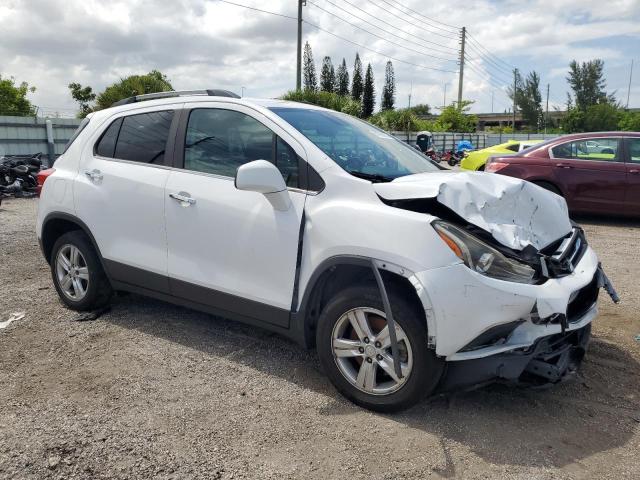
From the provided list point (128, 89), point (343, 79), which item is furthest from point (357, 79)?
point (128, 89)

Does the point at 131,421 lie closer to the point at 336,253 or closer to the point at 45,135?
the point at 336,253

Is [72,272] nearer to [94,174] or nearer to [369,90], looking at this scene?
[94,174]

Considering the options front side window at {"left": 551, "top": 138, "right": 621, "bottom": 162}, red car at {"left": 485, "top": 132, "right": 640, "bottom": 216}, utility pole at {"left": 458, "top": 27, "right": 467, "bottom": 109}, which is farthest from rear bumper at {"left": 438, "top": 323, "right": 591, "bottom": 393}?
utility pole at {"left": 458, "top": 27, "right": 467, "bottom": 109}

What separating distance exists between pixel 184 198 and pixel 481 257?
2.03m

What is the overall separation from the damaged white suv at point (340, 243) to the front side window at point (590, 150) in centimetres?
607

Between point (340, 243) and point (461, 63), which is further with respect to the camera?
point (461, 63)

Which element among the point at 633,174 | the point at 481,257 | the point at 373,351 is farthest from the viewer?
the point at 633,174

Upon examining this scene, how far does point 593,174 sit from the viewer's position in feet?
30.1

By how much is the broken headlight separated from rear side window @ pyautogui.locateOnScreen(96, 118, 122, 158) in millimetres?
2819

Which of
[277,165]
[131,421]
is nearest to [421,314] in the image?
[277,165]

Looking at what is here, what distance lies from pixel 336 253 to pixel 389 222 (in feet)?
1.18

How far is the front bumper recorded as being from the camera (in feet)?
9.07

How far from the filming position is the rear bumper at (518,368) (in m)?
2.86

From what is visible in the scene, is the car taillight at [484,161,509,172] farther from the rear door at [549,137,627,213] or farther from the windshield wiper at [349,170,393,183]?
the windshield wiper at [349,170,393,183]
